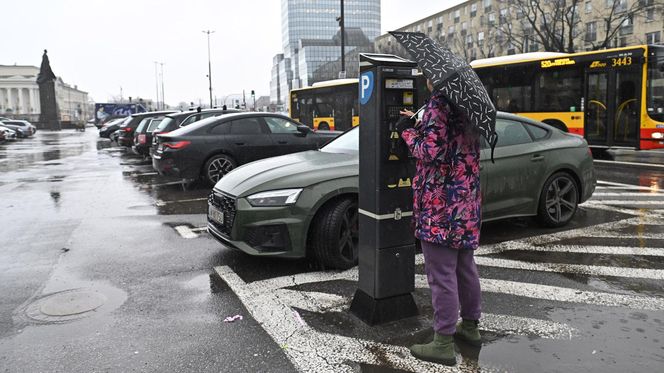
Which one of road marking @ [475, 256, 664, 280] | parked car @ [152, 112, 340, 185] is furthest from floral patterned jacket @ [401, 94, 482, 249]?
parked car @ [152, 112, 340, 185]

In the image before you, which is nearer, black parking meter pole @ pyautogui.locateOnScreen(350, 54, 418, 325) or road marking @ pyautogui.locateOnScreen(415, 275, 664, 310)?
black parking meter pole @ pyautogui.locateOnScreen(350, 54, 418, 325)

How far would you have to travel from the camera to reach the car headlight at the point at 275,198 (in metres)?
4.80

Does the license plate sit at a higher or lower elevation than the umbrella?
lower

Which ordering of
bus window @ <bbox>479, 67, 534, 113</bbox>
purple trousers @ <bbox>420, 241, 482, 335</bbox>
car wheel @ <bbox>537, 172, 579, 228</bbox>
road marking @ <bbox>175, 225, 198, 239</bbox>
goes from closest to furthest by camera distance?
purple trousers @ <bbox>420, 241, 482, 335</bbox>, car wheel @ <bbox>537, 172, 579, 228</bbox>, road marking @ <bbox>175, 225, 198, 239</bbox>, bus window @ <bbox>479, 67, 534, 113</bbox>

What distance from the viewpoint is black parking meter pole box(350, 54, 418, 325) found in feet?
11.6

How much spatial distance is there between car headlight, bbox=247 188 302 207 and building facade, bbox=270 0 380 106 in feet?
285

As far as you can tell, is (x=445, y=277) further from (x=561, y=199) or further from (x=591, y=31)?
(x=591, y=31)

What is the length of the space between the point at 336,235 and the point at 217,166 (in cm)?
644

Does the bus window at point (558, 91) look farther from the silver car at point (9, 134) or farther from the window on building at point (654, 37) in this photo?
the window on building at point (654, 37)

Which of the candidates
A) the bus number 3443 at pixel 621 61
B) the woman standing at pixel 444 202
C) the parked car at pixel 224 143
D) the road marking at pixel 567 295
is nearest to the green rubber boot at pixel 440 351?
the woman standing at pixel 444 202

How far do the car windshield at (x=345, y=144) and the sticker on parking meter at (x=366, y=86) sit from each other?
1.88 metres

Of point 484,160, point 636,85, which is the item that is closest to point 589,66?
point 636,85

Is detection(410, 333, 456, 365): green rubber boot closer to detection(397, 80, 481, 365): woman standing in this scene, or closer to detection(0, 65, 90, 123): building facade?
detection(397, 80, 481, 365): woman standing

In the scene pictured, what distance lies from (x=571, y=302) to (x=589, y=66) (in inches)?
515
